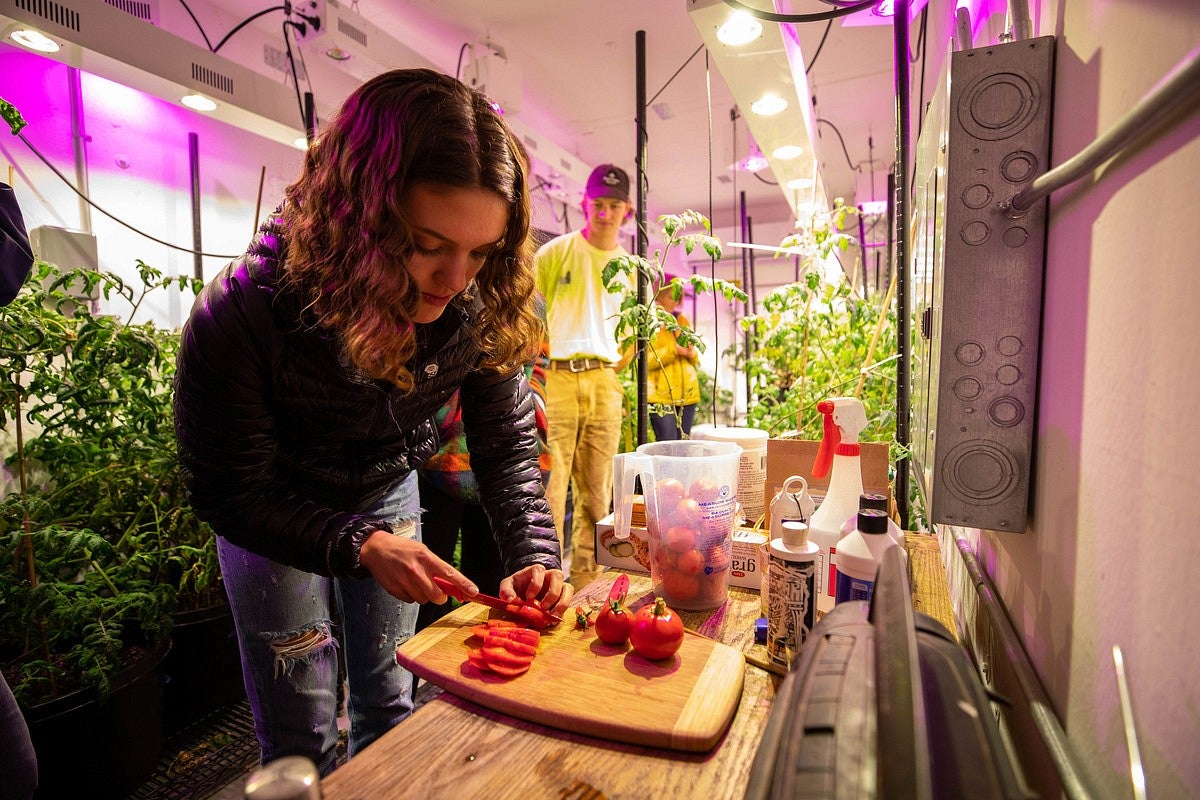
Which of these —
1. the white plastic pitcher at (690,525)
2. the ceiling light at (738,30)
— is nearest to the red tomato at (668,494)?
the white plastic pitcher at (690,525)

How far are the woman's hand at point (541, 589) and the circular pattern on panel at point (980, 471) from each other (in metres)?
0.66

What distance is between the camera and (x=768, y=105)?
3.12 m

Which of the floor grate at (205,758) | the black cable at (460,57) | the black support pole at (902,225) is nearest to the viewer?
the black support pole at (902,225)

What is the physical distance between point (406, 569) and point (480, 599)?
0.14m

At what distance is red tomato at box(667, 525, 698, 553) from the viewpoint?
44.3 inches

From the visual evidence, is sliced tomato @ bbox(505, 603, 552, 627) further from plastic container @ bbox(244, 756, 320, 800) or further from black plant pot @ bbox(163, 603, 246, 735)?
black plant pot @ bbox(163, 603, 246, 735)

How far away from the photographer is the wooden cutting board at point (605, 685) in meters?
0.76

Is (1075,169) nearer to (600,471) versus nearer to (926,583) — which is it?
(926,583)

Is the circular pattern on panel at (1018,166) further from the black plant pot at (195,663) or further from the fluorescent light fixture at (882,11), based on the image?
the black plant pot at (195,663)

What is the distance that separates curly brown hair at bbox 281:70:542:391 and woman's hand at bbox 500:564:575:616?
1.34ft

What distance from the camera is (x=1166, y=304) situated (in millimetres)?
542

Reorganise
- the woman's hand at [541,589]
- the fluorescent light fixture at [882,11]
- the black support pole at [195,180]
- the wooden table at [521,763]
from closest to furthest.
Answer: the wooden table at [521,763] → the woman's hand at [541,589] → the fluorescent light fixture at [882,11] → the black support pole at [195,180]

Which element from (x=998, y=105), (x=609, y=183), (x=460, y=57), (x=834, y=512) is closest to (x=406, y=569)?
Result: (x=834, y=512)

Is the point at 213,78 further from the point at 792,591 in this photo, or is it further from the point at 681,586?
the point at 792,591
